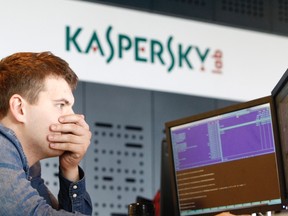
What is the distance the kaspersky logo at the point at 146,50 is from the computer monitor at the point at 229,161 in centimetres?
249

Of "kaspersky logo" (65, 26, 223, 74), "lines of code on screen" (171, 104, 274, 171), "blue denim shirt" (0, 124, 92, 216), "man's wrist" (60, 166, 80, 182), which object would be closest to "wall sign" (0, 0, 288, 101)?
"kaspersky logo" (65, 26, 223, 74)

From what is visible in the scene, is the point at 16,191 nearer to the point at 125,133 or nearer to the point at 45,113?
the point at 45,113

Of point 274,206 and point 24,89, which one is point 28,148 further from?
point 274,206

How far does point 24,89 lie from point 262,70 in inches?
156

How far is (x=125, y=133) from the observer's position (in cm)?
587

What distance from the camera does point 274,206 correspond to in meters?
3.07

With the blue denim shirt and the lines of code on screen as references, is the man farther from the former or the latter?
the lines of code on screen

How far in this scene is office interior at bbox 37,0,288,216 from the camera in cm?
572

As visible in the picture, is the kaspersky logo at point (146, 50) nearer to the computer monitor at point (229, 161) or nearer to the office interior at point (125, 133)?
the office interior at point (125, 133)

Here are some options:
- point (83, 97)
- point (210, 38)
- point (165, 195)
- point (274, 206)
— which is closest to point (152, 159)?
point (83, 97)

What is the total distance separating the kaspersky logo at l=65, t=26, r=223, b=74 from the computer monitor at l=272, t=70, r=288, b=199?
285 centimetres

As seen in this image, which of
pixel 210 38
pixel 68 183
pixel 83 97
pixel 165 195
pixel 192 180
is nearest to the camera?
pixel 68 183

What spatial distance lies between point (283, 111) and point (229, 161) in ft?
1.06

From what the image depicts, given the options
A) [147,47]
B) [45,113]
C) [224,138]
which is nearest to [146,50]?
[147,47]
